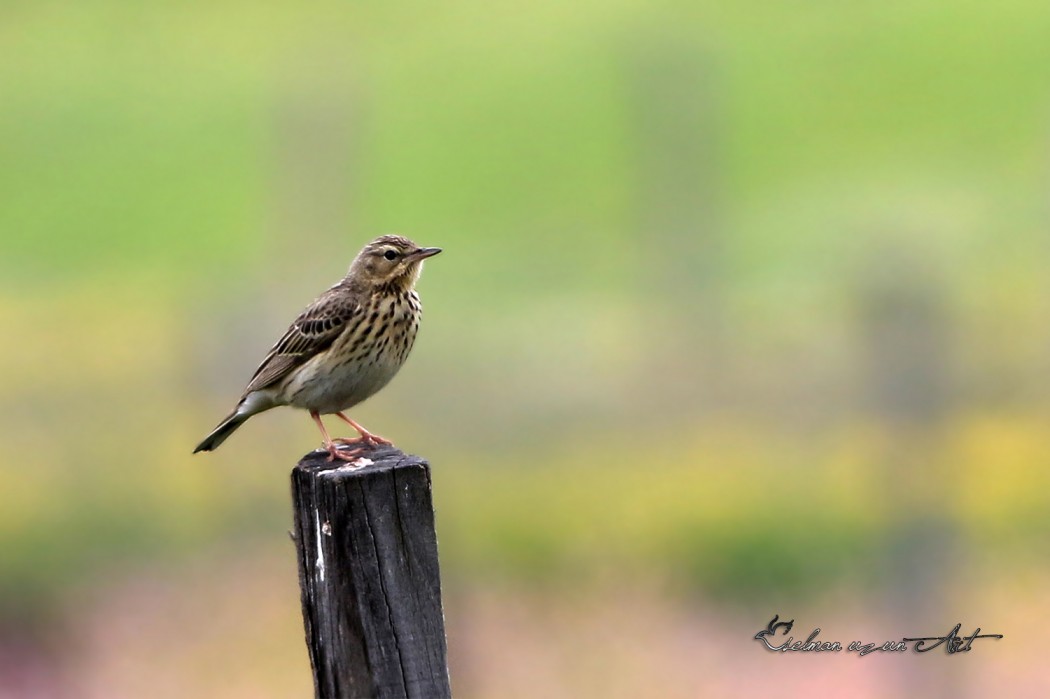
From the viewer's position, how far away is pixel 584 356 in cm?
2292

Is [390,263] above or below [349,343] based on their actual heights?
above

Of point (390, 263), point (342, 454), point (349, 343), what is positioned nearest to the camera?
point (342, 454)

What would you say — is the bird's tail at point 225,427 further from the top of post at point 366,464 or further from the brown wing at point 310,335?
the top of post at point 366,464

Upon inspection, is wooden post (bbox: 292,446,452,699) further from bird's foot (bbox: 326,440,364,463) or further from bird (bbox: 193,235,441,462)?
bird (bbox: 193,235,441,462)

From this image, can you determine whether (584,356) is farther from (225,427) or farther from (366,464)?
(366,464)

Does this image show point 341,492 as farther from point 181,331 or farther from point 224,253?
point 224,253

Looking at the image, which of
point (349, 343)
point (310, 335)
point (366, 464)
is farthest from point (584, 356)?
point (366, 464)

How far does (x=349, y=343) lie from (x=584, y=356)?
545 inches

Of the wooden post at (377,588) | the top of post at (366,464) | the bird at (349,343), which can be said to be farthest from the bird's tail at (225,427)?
the wooden post at (377,588)

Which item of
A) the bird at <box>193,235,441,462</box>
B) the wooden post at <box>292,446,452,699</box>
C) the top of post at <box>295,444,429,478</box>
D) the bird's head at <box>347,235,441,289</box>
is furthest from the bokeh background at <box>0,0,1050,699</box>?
the wooden post at <box>292,446,452,699</box>

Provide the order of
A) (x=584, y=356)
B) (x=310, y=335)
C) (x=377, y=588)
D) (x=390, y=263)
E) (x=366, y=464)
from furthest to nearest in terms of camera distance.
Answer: (x=584, y=356), (x=390, y=263), (x=310, y=335), (x=366, y=464), (x=377, y=588)

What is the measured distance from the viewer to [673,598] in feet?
48.2

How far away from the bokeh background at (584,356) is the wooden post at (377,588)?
5593mm

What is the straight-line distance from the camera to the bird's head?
9.47 meters
